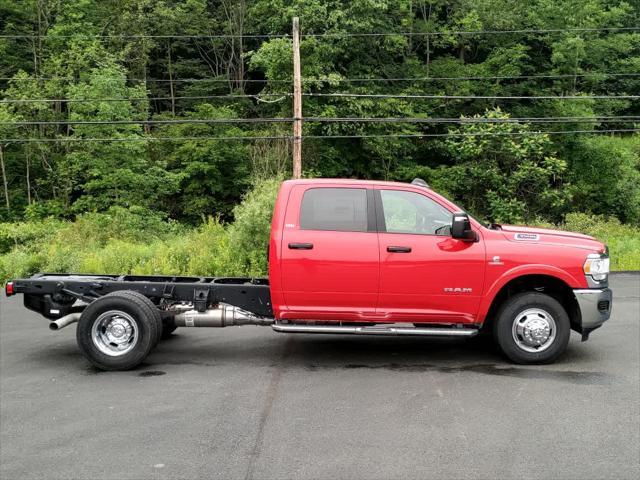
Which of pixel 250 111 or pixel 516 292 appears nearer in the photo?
pixel 516 292

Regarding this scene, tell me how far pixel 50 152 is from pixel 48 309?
34.3 m

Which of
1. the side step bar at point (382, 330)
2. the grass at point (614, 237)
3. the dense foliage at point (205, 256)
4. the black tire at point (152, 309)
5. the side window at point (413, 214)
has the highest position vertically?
the side window at point (413, 214)

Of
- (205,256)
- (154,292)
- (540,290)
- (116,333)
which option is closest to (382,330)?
(540,290)

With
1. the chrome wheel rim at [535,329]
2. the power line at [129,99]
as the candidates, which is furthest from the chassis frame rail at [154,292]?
the power line at [129,99]

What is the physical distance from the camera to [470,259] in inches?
285

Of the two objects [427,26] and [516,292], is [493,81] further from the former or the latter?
[516,292]

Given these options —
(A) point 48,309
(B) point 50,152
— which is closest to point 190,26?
(B) point 50,152

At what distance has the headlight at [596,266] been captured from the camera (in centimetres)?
734

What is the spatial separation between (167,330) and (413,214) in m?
3.77

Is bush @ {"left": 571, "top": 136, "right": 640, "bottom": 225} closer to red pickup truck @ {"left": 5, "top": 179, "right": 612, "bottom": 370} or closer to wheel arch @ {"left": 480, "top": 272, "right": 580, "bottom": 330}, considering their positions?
wheel arch @ {"left": 480, "top": 272, "right": 580, "bottom": 330}

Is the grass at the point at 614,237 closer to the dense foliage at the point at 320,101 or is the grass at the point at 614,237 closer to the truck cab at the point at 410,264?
the dense foliage at the point at 320,101

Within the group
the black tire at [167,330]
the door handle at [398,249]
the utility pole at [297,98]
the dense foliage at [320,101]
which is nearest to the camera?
the door handle at [398,249]

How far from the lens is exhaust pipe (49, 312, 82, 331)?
25.0 feet

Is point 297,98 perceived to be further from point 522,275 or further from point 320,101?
point 522,275
